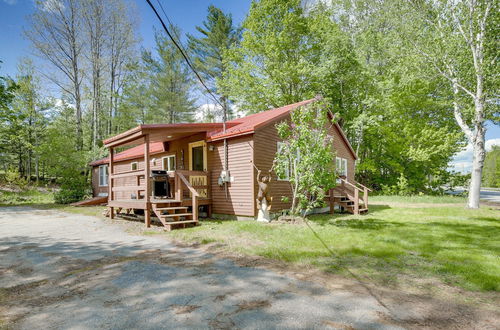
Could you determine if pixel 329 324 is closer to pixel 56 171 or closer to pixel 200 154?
pixel 200 154

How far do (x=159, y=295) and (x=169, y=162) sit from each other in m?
9.68

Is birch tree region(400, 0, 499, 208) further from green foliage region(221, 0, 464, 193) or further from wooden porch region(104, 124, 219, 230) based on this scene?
wooden porch region(104, 124, 219, 230)

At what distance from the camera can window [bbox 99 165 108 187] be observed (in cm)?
1861

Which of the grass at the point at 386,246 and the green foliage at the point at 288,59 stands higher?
the green foliage at the point at 288,59

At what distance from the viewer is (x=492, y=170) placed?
59.0 metres

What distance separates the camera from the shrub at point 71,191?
1700 centimetres

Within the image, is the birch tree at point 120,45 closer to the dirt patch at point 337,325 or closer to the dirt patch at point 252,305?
the dirt patch at point 252,305

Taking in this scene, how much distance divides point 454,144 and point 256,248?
21248 millimetres

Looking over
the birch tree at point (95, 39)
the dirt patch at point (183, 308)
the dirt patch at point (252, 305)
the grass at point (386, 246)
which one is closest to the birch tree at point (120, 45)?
the birch tree at point (95, 39)

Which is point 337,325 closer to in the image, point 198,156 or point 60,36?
point 198,156

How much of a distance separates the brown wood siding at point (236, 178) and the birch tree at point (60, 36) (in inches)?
650

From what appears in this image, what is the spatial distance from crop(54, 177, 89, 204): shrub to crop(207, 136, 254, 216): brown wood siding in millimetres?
12491

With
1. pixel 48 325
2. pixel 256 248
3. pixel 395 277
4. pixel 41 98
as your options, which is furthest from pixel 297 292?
pixel 41 98

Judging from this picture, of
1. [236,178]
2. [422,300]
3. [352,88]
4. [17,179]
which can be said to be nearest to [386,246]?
[422,300]
